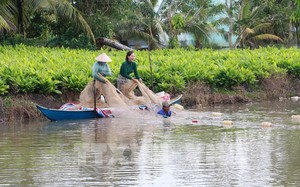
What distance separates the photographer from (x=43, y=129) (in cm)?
1441

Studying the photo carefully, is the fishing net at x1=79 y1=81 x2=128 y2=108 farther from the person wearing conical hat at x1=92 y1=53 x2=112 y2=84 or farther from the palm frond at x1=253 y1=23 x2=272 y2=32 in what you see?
the palm frond at x1=253 y1=23 x2=272 y2=32

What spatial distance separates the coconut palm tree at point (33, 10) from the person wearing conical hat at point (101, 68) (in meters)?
6.59

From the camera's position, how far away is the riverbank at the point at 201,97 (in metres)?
15.6

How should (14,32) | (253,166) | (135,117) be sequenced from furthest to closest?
(14,32), (135,117), (253,166)

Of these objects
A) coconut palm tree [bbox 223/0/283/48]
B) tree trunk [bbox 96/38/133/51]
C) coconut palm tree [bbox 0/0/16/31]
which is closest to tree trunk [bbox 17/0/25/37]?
coconut palm tree [bbox 0/0/16/31]

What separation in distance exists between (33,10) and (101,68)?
7918 mm

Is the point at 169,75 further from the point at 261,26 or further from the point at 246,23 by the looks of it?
the point at 261,26

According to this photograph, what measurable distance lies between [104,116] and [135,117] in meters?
0.69

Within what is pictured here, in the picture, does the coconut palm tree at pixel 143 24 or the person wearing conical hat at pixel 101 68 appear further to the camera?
the coconut palm tree at pixel 143 24

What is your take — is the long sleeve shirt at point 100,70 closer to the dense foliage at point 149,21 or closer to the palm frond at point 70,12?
the dense foliage at point 149,21

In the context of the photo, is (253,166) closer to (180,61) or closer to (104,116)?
(104,116)

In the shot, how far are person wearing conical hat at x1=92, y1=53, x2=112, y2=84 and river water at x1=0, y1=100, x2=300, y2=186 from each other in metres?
0.95

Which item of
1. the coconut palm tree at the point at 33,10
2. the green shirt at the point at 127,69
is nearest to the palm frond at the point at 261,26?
the coconut palm tree at the point at 33,10

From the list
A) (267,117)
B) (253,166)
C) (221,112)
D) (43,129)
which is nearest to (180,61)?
(221,112)
